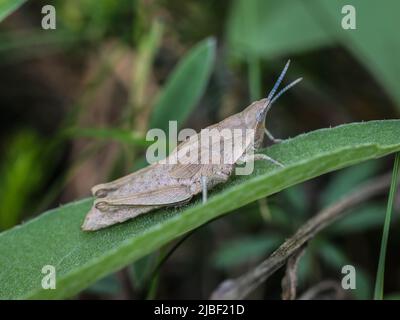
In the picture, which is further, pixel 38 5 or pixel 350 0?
pixel 38 5

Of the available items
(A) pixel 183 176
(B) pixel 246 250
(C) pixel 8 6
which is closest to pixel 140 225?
(A) pixel 183 176

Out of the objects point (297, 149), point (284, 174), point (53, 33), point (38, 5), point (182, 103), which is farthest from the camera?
point (38, 5)

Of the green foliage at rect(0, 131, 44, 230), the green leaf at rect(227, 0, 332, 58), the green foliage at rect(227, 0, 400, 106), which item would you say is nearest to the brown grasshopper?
the green foliage at rect(227, 0, 400, 106)

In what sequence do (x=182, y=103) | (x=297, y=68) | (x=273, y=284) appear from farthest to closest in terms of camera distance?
(x=297, y=68) < (x=273, y=284) < (x=182, y=103)

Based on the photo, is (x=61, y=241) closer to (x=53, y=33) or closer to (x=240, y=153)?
(x=240, y=153)

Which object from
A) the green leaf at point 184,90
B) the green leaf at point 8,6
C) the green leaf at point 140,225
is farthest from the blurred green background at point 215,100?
the green leaf at point 8,6

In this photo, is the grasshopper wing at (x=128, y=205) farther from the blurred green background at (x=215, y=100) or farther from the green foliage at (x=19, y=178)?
the green foliage at (x=19, y=178)
